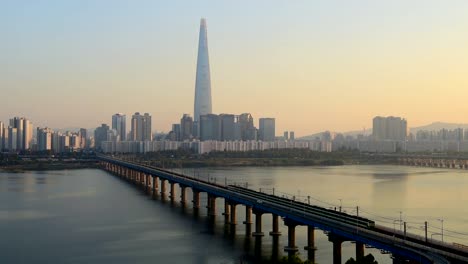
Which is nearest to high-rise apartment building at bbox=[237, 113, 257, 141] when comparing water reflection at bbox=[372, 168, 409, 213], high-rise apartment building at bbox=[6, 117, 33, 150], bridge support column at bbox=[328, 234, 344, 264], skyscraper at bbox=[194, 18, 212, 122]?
skyscraper at bbox=[194, 18, 212, 122]

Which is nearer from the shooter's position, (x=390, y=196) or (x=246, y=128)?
(x=390, y=196)

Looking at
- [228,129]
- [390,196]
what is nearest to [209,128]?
[228,129]

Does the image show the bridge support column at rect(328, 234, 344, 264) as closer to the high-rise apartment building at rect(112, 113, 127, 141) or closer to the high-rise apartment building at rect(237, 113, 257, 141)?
the high-rise apartment building at rect(237, 113, 257, 141)

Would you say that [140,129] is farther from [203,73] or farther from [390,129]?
[390,129]

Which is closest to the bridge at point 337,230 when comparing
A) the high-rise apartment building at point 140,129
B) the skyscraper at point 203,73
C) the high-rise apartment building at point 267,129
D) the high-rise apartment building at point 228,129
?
the skyscraper at point 203,73

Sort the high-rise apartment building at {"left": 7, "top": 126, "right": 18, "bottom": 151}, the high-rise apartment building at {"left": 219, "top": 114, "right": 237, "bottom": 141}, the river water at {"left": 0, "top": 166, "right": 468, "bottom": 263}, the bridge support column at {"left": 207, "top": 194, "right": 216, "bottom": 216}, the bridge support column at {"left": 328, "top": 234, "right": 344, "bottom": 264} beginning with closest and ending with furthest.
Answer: the bridge support column at {"left": 328, "top": 234, "right": 344, "bottom": 264}
the river water at {"left": 0, "top": 166, "right": 468, "bottom": 263}
the bridge support column at {"left": 207, "top": 194, "right": 216, "bottom": 216}
the high-rise apartment building at {"left": 7, "top": 126, "right": 18, "bottom": 151}
the high-rise apartment building at {"left": 219, "top": 114, "right": 237, "bottom": 141}

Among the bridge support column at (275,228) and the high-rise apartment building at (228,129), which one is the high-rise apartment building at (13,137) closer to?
the high-rise apartment building at (228,129)
